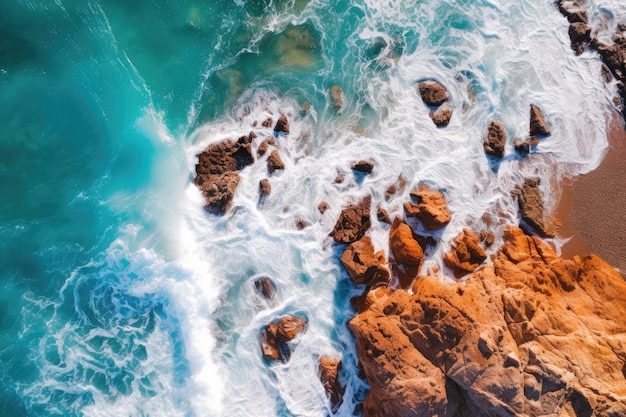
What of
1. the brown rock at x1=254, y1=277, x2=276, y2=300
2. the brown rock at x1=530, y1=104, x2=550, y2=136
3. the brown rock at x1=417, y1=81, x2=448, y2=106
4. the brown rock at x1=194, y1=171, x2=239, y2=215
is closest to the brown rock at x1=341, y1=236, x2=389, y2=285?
the brown rock at x1=254, y1=277, x2=276, y2=300

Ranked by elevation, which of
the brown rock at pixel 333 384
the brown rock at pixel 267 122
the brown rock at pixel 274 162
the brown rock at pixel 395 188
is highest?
the brown rock at pixel 267 122

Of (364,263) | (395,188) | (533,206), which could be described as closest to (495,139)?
Result: (533,206)

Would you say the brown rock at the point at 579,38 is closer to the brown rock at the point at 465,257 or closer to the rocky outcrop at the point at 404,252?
the brown rock at the point at 465,257

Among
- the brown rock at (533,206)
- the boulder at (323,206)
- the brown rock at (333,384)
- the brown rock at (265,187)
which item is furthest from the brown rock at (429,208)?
→ the brown rock at (333,384)

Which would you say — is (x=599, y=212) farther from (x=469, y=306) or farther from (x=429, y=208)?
(x=469, y=306)

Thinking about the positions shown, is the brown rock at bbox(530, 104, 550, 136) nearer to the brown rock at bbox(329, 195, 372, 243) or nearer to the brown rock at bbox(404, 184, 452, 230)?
the brown rock at bbox(404, 184, 452, 230)

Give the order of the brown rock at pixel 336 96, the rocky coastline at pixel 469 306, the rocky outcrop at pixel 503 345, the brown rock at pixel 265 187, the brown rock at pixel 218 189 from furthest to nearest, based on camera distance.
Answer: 1. the brown rock at pixel 336 96
2. the brown rock at pixel 265 187
3. the brown rock at pixel 218 189
4. the rocky coastline at pixel 469 306
5. the rocky outcrop at pixel 503 345

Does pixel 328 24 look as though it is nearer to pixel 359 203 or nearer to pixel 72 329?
pixel 359 203
